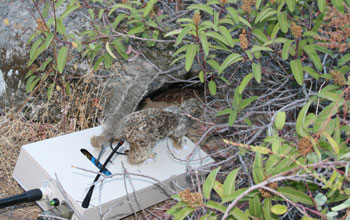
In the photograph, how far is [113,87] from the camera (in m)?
3.66

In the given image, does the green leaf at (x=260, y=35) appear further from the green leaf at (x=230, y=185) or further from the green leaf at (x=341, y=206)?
the green leaf at (x=341, y=206)

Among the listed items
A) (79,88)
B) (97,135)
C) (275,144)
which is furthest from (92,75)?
(275,144)

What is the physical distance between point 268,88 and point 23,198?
1.71 meters

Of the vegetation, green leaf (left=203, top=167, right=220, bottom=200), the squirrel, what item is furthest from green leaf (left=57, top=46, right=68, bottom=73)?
green leaf (left=203, top=167, right=220, bottom=200)

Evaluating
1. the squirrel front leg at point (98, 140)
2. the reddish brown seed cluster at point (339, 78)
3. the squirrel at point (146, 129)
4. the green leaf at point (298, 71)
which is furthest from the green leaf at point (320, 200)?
the squirrel front leg at point (98, 140)

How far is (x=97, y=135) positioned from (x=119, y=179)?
1.42ft

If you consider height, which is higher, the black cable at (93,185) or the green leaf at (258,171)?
the green leaf at (258,171)

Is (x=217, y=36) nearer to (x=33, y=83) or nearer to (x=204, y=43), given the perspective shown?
(x=204, y=43)

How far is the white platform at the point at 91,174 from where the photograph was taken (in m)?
2.65

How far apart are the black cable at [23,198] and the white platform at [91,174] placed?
0.07 m

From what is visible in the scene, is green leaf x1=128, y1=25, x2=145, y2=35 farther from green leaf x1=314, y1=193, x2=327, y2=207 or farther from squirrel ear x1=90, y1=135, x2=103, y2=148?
green leaf x1=314, y1=193, x2=327, y2=207

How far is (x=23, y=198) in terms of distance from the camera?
272 cm

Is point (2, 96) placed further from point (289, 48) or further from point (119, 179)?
point (289, 48)

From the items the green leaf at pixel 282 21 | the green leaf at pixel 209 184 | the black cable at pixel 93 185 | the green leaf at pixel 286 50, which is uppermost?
the green leaf at pixel 282 21
